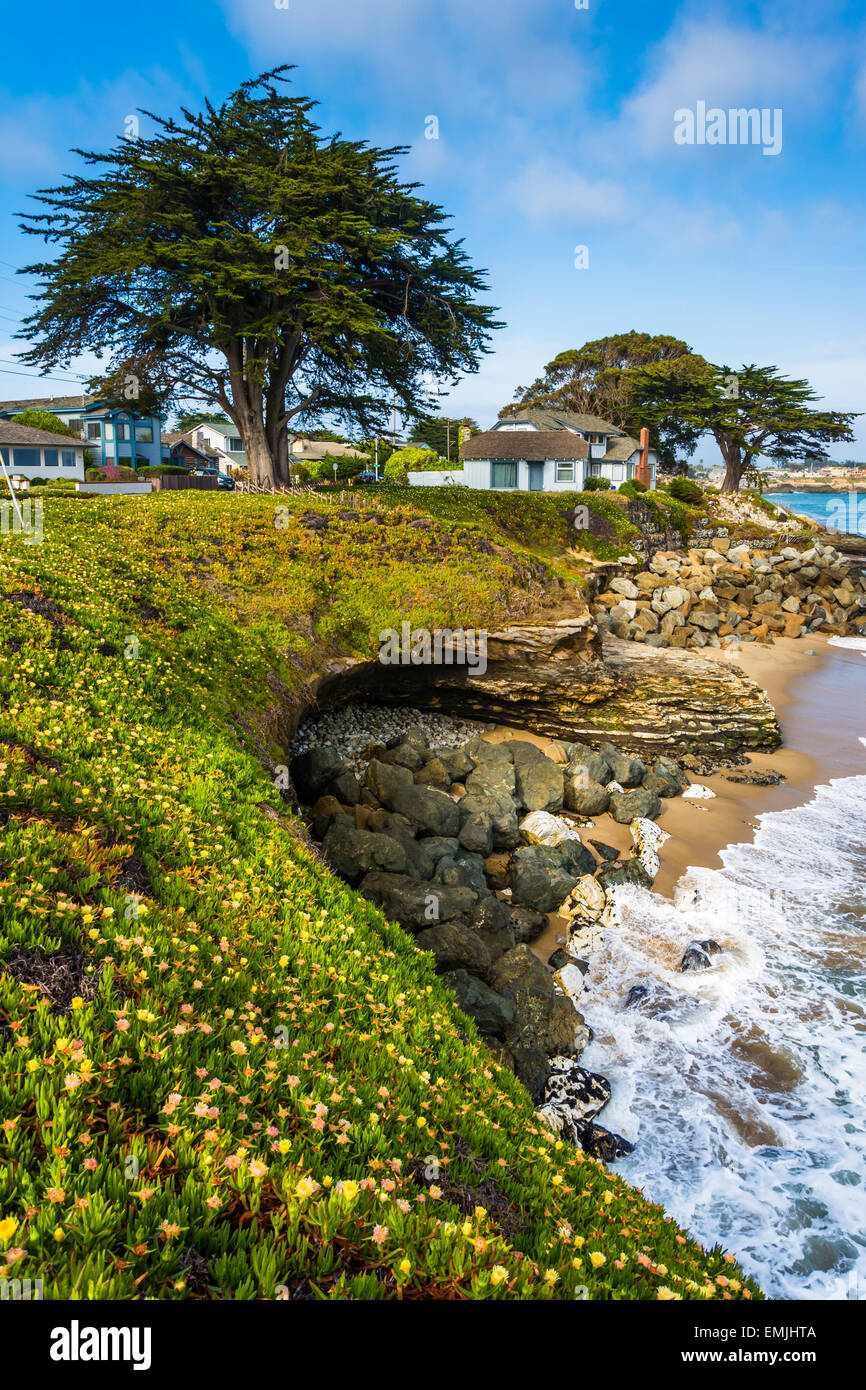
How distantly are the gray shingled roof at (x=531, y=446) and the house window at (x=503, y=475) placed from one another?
0.75m

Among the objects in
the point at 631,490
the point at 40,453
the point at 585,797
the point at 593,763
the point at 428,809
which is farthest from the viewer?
the point at 40,453

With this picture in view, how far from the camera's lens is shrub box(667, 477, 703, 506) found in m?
53.9

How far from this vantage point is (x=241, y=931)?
5566 millimetres

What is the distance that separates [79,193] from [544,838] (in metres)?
28.8

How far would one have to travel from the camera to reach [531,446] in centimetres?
5472

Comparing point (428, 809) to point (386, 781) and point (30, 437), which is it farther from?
point (30, 437)

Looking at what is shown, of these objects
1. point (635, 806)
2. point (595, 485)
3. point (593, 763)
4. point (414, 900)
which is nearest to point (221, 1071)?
point (414, 900)

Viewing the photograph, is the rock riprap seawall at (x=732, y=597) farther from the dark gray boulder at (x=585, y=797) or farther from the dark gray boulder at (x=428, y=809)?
the dark gray boulder at (x=428, y=809)

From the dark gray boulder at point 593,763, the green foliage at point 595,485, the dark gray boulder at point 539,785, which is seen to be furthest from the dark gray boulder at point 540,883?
the green foliage at point 595,485

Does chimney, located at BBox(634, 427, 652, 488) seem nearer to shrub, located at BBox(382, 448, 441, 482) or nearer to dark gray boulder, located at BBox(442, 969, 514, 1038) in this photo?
shrub, located at BBox(382, 448, 441, 482)

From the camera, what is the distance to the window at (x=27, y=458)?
177 feet

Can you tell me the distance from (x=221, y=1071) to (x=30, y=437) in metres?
61.6

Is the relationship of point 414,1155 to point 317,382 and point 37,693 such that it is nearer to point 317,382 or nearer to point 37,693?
point 37,693

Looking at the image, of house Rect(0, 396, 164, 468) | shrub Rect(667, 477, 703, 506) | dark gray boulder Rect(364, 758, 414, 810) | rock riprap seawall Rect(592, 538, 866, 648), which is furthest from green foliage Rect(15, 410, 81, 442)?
dark gray boulder Rect(364, 758, 414, 810)
